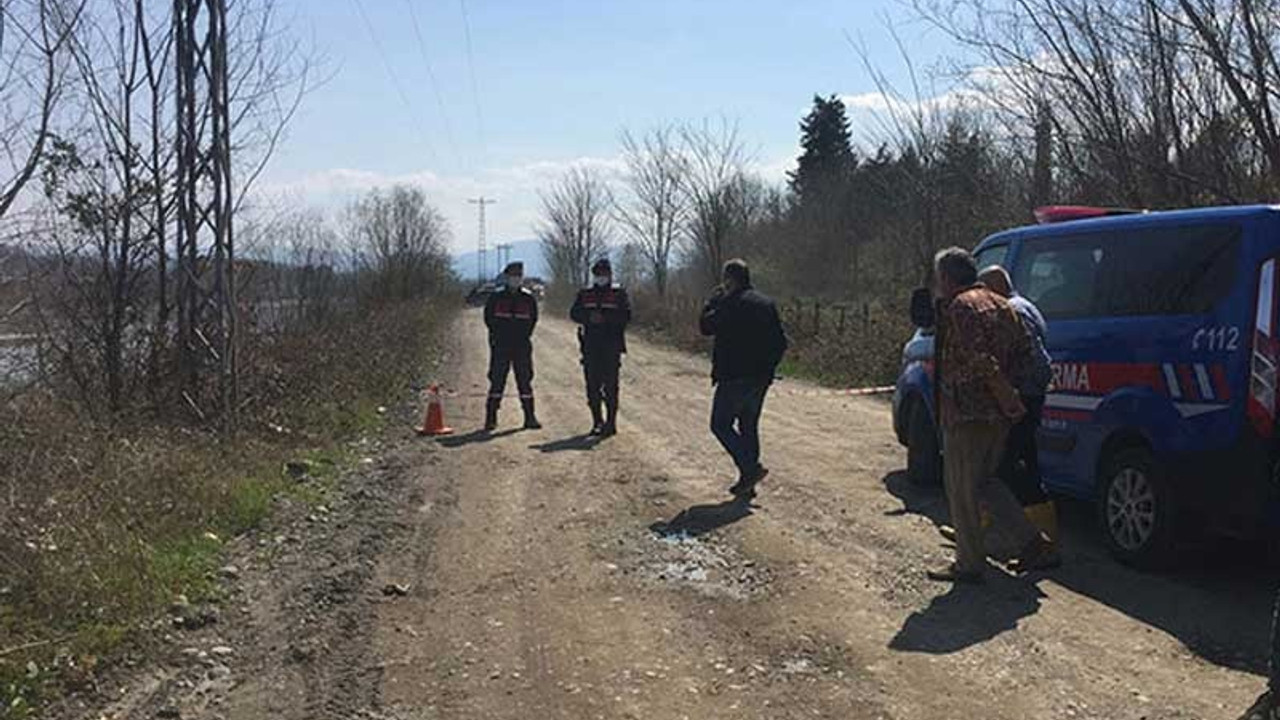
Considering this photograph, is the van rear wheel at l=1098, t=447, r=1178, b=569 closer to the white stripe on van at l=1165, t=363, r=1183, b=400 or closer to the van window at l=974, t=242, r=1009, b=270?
the white stripe on van at l=1165, t=363, r=1183, b=400

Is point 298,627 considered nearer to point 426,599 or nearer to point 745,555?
point 426,599

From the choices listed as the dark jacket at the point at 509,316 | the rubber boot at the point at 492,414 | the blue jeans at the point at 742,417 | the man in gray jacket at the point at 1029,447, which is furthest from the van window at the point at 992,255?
the rubber boot at the point at 492,414

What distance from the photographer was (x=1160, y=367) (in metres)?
6.57

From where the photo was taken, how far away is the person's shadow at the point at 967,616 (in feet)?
17.9

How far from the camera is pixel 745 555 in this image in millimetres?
7164

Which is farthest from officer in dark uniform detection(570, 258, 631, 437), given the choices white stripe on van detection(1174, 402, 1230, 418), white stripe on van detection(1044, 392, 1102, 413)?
white stripe on van detection(1174, 402, 1230, 418)

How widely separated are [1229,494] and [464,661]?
13.0 ft

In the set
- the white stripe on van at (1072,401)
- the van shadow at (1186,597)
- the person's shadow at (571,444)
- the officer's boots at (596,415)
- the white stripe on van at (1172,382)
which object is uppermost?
the white stripe on van at (1172,382)

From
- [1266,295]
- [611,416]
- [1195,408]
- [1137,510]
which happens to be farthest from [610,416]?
[1266,295]

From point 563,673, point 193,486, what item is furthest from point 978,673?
point 193,486

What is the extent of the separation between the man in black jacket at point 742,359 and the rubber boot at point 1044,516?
253 cm

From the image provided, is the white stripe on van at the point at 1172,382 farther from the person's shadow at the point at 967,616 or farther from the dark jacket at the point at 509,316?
the dark jacket at the point at 509,316

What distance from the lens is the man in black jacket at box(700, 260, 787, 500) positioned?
9.02 meters

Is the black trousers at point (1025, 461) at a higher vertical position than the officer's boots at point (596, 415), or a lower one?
higher
